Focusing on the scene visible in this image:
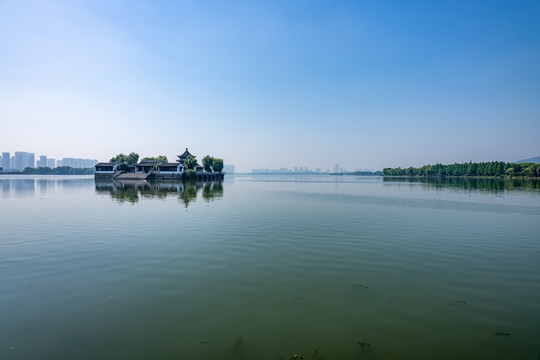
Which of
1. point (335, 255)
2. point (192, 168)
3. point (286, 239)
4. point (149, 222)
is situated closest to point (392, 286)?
point (335, 255)

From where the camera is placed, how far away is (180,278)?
770 cm

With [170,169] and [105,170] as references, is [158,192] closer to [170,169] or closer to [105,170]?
[170,169]

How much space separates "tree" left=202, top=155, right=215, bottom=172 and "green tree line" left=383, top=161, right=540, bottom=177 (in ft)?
407

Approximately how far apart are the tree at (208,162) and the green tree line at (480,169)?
124154 millimetres

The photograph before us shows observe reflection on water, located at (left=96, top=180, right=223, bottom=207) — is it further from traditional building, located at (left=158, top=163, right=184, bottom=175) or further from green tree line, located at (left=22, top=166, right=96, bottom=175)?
green tree line, located at (left=22, top=166, right=96, bottom=175)

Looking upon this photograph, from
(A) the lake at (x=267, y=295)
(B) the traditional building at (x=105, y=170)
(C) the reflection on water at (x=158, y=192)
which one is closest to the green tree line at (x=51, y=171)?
(B) the traditional building at (x=105, y=170)

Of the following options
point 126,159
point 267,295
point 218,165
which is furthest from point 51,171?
point 267,295

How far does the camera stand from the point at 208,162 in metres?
97.2

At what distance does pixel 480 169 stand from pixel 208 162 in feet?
436

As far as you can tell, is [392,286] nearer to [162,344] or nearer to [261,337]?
[261,337]

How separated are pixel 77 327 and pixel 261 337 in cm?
368

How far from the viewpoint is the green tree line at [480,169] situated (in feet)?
351

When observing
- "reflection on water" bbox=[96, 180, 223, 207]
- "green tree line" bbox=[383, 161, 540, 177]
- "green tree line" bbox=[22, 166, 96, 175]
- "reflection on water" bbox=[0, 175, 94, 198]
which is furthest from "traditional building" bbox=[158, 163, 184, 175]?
"green tree line" bbox=[22, 166, 96, 175]

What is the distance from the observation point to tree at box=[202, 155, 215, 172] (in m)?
96.0
